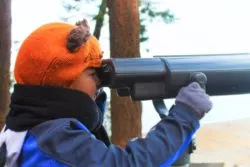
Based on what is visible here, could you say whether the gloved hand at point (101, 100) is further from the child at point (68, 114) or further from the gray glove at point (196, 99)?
the gray glove at point (196, 99)

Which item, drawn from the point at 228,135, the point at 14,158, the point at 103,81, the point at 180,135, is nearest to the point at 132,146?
the point at 180,135

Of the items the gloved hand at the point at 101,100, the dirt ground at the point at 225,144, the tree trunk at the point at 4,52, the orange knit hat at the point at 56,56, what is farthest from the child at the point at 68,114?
the dirt ground at the point at 225,144

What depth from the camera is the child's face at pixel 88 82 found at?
157 centimetres

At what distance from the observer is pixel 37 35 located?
1.59m

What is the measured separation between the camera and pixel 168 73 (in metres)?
1.54

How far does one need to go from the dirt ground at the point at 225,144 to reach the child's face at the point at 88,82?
6.35m

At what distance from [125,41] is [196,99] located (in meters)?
4.08

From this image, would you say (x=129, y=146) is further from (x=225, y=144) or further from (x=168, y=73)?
(x=225, y=144)

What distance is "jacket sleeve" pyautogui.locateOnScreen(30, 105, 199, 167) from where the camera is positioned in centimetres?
143

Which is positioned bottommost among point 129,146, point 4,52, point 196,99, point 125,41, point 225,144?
point 225,144

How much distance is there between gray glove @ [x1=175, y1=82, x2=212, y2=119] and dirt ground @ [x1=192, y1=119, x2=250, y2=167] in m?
6.42

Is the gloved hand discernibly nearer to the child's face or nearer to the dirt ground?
the child's face

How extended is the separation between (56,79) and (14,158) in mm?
256

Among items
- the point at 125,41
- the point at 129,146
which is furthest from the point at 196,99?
the point at 125,41
